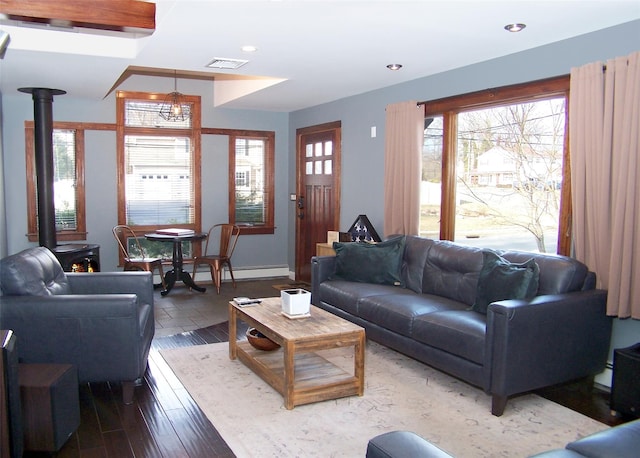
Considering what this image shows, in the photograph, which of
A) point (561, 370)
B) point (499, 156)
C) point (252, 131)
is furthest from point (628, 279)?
point (252, 131)

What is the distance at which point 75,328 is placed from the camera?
328 cm

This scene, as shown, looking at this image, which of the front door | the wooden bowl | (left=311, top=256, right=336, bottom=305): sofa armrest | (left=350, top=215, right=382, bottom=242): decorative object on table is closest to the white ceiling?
the front door

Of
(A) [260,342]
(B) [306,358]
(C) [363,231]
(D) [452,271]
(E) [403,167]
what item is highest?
(E) [403,167]

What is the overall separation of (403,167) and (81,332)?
3.34 metres

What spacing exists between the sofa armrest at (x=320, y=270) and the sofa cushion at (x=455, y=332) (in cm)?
139

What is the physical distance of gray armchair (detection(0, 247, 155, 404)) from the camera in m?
3.24

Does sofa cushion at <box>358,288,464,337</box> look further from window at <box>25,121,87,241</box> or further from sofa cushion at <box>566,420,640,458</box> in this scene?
window at <box>25,121,87,241</box>

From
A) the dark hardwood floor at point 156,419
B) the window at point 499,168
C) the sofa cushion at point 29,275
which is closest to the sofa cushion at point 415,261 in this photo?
the window at point 499,168

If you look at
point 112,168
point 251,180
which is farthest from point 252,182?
point 112,168

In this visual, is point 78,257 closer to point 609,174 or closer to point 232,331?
point 232,331

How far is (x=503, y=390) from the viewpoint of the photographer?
3.20 metres

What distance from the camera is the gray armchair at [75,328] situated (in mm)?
3240

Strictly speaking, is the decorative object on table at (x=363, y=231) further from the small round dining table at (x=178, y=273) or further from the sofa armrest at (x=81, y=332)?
the sofa armrest at (x=81, y=332)

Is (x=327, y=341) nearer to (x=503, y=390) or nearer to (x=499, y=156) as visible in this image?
(x=503, y=390)
